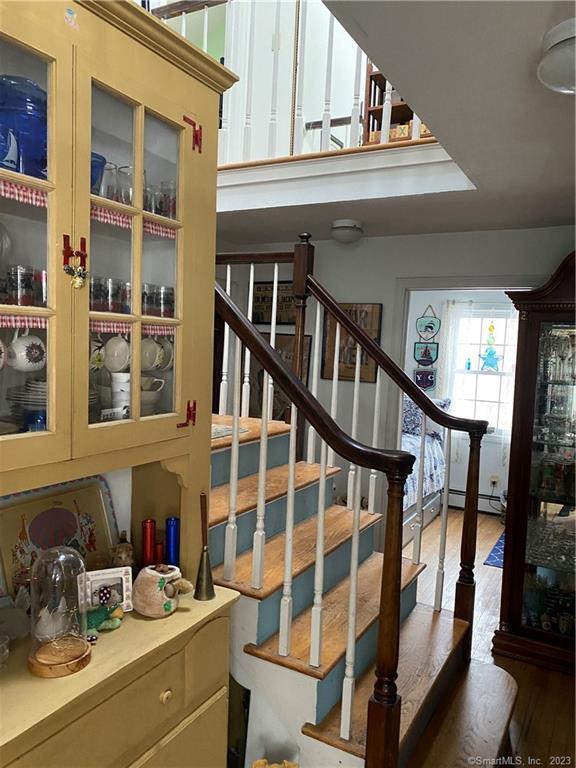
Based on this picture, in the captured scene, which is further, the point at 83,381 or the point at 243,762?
the point at 243,762

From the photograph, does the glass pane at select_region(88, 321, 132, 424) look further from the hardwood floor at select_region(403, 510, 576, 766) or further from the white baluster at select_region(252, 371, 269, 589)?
the hardwood floor at select_region(403, 510, 576, 766)

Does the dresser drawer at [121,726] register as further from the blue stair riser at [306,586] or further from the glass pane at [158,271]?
the glass pane at [158,271]

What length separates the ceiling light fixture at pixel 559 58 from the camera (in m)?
1.28

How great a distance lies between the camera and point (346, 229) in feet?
11.3

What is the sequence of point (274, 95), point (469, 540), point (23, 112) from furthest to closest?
point (274, 95)
point (469, 540)
point (23, 112)

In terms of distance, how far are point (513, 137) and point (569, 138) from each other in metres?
0.19

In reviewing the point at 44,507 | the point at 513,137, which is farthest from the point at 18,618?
the point at 513,137

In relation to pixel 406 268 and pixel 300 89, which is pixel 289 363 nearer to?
pixel 406 268

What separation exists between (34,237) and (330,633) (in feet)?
5.51

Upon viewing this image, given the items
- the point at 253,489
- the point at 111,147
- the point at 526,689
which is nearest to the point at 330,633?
the point at 253,489

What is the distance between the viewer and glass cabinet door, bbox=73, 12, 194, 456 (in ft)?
4.04

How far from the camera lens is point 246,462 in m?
2.47

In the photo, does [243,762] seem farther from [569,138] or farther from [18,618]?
[569,138]

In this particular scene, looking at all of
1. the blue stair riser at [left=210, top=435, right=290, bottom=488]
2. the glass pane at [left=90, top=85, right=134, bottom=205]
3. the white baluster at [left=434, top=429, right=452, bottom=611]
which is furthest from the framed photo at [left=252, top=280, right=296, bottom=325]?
the glass pane at [left=90, top=85, right=134, bottom=205]
